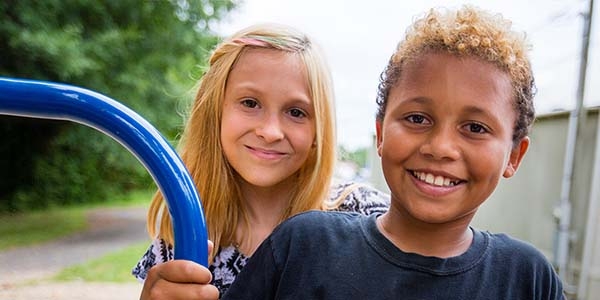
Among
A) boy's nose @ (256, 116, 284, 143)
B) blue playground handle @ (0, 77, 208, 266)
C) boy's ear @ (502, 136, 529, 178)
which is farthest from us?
boy's nose @ (256, 116, 284, 143)

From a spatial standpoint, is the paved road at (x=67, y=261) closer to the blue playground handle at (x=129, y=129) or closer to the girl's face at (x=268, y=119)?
the girl's face at (x=268, y=119)

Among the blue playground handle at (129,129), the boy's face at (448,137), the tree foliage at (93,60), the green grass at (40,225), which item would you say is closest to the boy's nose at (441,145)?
the boy's face at (448,137)

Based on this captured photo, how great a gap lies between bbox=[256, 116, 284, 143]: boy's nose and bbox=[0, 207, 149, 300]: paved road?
3.88 m

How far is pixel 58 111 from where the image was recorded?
0.70m

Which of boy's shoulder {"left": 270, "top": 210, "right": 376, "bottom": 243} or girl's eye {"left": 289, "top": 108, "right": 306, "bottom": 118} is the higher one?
girl's eye {"left": 289, "top": 108, "right": 306, "bottom": 118}

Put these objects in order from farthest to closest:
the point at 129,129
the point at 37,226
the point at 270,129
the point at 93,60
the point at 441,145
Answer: the point at 37,226 < the point at 93,60 < the point at 270,129 < the point at 441,145 < the point at 129,129

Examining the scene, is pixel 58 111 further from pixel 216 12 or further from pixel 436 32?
pixel 216 12

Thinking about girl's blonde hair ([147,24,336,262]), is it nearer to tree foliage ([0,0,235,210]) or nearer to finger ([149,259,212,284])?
finger ([149,259,212,284])

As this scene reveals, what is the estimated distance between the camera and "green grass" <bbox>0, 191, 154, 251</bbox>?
732 centimetres

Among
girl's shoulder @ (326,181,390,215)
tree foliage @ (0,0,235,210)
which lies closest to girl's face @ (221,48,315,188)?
girl's shoulder @ (326,181,390,215)

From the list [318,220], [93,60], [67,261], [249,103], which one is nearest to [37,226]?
[67,261]

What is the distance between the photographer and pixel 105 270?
18.8 ft

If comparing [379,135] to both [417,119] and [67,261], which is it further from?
[67,261]

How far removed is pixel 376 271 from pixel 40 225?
8313 mm
